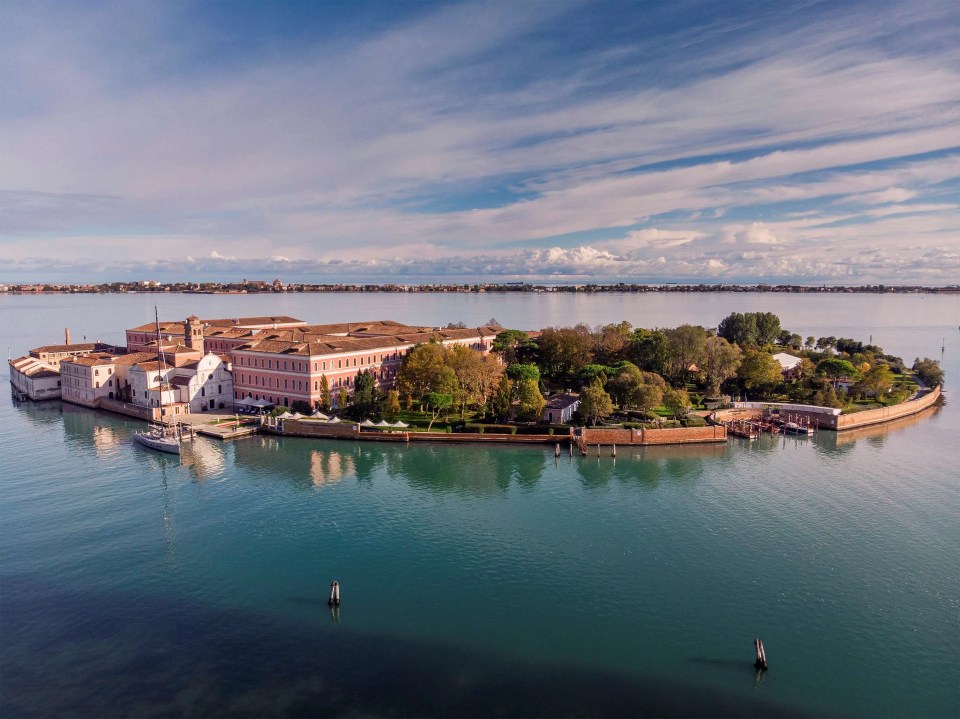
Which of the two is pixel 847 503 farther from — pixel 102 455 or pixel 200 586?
pixel 102 455

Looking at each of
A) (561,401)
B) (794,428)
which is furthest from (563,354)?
(794,428)

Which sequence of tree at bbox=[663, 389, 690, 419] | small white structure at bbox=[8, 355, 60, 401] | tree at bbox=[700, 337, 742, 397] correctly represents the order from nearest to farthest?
tree at bbox=[663, 389, 690, 419]
tree at bbox=[700, 337, 742, 397]
small white structure at bbox=[8, 355, 60, 401]

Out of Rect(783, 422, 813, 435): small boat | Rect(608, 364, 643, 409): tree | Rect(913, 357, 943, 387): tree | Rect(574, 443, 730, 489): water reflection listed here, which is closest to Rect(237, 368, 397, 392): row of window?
Rect(574, 443, 730, 489): water reflection

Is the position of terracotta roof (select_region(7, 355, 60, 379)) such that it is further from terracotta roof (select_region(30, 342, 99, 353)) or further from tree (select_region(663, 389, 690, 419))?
tree (select_region(663, 389, 690, 419))

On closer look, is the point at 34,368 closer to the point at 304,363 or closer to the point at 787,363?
the point at 304,363

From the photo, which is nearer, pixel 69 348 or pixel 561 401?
pixel 561 401

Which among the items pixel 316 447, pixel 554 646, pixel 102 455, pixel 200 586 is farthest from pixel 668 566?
pixel 102 455

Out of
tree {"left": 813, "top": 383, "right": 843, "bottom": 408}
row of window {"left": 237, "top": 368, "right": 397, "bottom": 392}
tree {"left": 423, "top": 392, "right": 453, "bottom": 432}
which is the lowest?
tree {"left": 813, "top": 383, "right": 843, "bottom": 408}

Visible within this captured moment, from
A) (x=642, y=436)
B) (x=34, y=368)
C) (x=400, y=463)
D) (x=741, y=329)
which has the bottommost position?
(x=400, y=463)
